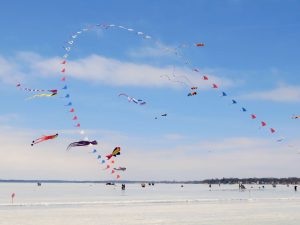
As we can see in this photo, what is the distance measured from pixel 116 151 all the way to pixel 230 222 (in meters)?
9.20

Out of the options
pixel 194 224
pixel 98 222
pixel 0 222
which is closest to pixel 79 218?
pixel 98 222

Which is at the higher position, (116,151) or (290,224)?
Answer: (116,151)

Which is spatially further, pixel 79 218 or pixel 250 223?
pixel 79 218

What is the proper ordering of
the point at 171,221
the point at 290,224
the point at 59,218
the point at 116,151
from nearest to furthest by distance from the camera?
the point at 290,224
the point at 171,221
the point at 59,218
the point at 116,151

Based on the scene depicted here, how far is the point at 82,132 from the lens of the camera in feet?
85.4

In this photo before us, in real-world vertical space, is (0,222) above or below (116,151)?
below

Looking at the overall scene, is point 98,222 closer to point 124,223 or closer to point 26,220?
point 124,223

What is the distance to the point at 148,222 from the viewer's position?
24.6 meters

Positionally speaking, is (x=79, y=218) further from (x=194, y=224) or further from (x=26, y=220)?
(x=194, y=224)

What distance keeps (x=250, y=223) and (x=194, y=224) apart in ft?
9.74

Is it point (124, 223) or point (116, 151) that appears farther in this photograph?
point (116, 151)

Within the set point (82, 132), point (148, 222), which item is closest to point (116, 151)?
point (82, 132)

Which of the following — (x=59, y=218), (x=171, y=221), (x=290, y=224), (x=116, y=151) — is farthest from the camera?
(x=116, y=151)

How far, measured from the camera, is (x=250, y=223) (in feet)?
78.8
